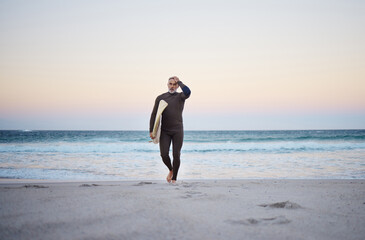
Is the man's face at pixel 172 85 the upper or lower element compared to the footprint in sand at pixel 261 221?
upper

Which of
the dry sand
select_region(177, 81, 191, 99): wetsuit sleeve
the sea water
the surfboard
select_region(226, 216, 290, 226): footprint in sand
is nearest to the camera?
the dry sand

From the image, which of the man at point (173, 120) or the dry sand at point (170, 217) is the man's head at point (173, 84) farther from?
the dry sand at point (170, 217)

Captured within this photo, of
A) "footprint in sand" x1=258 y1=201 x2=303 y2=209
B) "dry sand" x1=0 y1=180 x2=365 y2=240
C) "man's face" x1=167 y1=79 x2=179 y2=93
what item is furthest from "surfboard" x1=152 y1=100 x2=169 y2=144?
"footprint in sand" x1=258 y1=201 x2=303 y2=209

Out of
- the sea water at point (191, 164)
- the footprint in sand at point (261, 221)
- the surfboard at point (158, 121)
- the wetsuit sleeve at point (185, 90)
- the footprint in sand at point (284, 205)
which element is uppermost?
the wetsuit sleeve at point (185, 90)

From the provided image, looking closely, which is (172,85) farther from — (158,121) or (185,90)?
(158,121)

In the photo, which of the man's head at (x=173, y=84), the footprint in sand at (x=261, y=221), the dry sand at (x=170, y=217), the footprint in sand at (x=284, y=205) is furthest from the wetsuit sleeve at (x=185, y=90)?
the footprint in sand at (x=261, y=221)

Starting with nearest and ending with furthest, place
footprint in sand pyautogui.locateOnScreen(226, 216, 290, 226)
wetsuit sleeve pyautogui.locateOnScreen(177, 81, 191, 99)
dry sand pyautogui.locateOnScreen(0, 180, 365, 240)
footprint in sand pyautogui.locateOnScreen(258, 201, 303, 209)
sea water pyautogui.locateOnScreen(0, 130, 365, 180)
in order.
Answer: dry sand pyautogui.locateOnScreen(0, 180, 365, 240) → footprint in sand pyautogui.locateOnScreen(226, 216, 290, 226) → footprint in sand pyautogui.locateOnScreen(258, 201, 303, 209) → wetsuit sleeve pyautogui.locateOnScreen(177, 81, 191, 99) → sea water pyautogui.locateOnScreen(0, 130, 365, 180)

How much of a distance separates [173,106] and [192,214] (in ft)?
8.91

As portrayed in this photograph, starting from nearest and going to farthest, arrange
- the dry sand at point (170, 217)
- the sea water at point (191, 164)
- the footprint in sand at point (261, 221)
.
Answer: the dry sand at point (170, 217)
the footprint in sand at point (261, 221)
the sea water at point (191, 164)

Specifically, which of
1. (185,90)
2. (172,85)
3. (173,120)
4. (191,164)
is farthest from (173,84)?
(191,164)

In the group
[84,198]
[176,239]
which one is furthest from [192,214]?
[84,198]

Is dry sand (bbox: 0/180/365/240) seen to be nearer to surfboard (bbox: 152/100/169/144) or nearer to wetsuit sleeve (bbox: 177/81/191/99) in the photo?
surfboard (bbox: 152/100/169/144)

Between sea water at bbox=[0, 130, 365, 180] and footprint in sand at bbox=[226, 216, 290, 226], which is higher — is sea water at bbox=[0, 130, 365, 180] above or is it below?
below

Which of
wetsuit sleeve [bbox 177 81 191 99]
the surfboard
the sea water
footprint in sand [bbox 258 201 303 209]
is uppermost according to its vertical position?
wetsuit sleeve [bbox 177 81 191 99]
